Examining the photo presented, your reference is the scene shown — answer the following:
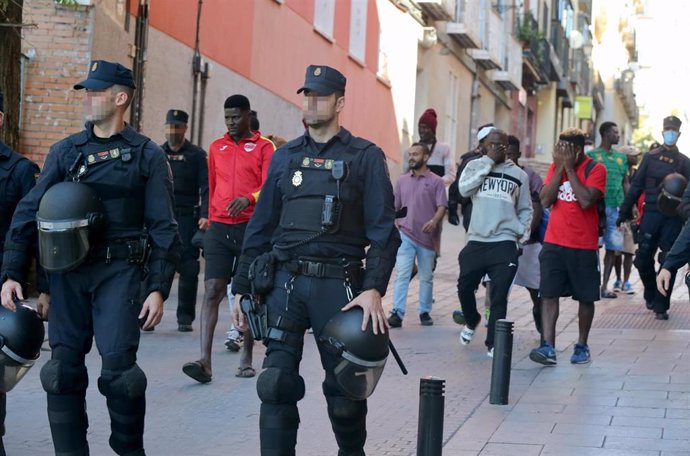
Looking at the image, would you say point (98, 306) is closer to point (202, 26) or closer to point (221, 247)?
Result: point (221, 247)

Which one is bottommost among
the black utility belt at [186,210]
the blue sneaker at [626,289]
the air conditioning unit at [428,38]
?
the blue sneaker at [626,289]

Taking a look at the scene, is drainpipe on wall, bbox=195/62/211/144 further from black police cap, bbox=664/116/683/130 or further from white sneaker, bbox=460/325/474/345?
white sneaker, bbox=460/325/474/345

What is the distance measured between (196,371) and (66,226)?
3.46 m

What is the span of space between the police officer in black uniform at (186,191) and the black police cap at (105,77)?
17.0ft

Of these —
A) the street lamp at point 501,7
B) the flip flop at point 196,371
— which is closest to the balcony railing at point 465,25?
the street lamp at point 501,7

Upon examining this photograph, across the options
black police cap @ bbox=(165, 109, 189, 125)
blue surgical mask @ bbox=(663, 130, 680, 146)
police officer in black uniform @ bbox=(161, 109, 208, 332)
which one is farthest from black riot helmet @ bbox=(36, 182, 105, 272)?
blue surgical mask @ bbox=(663, 130, 680, 146)

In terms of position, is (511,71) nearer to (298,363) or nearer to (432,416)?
(298,363)

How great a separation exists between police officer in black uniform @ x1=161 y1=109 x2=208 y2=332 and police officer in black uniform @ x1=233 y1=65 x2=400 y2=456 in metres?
5.43

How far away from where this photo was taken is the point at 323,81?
20.3 ft

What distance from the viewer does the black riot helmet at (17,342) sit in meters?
6.24

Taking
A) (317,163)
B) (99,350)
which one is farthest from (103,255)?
(317,163)

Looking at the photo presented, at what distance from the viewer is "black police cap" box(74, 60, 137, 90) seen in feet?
20.6

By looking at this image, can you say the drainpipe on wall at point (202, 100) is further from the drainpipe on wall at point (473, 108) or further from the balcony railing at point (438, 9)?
the drainpipe on wall at point (473, 108)

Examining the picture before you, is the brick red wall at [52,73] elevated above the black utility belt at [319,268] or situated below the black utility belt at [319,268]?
above
